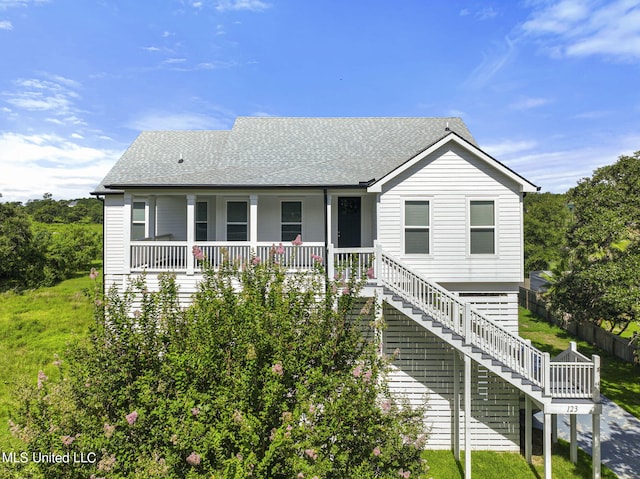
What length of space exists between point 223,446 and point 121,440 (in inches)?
52.5

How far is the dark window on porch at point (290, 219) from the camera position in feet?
42.4

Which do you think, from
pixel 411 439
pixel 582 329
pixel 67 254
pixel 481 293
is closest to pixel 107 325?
pixel 411 439

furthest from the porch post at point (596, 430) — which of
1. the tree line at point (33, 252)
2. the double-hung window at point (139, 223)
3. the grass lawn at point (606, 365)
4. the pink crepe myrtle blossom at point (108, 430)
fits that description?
the tree line at point (33, 252)

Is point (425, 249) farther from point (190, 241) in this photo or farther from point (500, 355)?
point (190, 241)

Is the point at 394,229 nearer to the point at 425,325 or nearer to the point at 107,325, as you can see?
the point at 425,325

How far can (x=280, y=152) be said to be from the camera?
13.7m

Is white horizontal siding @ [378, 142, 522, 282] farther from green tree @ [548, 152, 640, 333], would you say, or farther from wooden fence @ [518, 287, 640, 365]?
wooden fence @ [518, 287, 640, 365]

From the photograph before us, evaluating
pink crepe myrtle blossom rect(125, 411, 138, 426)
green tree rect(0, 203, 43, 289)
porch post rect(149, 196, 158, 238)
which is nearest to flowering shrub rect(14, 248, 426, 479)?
pink crepe myrtle blossom rect(125, 411, 138, 426)

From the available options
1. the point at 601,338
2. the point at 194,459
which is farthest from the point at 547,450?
the point at 601,338

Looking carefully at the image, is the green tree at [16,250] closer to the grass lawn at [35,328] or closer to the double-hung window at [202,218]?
the grass lawn at [35,328]

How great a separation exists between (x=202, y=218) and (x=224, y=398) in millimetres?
9912

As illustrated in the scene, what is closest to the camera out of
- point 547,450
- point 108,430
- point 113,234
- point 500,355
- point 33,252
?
point 108,430

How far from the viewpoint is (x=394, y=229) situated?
10898 mm

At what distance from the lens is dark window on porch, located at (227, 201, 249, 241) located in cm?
1307
